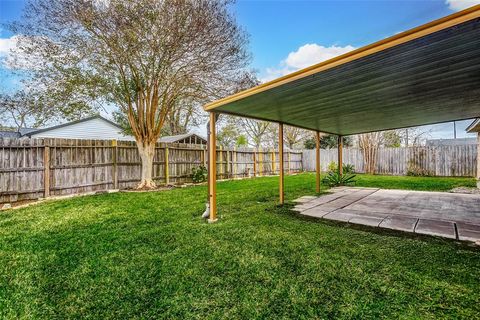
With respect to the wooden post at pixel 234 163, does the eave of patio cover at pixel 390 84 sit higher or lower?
higher

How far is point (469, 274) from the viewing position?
1902 millimetres

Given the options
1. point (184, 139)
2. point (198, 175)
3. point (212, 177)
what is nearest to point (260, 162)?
point (198, 175)

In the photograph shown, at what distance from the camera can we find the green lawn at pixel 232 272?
60.6 inches

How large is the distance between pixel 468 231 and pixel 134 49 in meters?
7.70

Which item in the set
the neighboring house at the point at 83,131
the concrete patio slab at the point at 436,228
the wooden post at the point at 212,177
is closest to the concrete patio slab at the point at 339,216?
the concrete patio slab at the point at 436,228

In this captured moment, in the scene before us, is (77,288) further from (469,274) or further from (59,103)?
(59,103)

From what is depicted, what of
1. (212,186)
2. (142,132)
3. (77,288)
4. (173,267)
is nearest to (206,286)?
(173,267)

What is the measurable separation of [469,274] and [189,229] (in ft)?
9.66

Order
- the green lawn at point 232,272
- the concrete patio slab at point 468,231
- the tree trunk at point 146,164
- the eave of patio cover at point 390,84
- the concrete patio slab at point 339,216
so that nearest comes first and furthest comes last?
the green lawn at point 232,272
the eave of patio cover at point 390,84
the concrete patio slab at point 468,231
the concrete patio slab at point 339,216
the tree trunk at point 146,164

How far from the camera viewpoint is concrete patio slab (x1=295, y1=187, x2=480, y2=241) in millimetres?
3068

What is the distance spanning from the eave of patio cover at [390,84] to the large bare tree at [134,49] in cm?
390

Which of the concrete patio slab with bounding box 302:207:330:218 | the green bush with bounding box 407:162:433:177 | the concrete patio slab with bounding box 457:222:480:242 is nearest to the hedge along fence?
the concrete patio slab with bounding box 302:207:330:218

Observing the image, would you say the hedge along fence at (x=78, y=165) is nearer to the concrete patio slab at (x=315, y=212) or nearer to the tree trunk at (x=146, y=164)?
the tree trunk at (x=146, y=164)

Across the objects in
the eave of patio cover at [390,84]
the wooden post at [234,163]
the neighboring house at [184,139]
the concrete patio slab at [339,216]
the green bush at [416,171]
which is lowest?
the concrete patio slab at [339,216]
